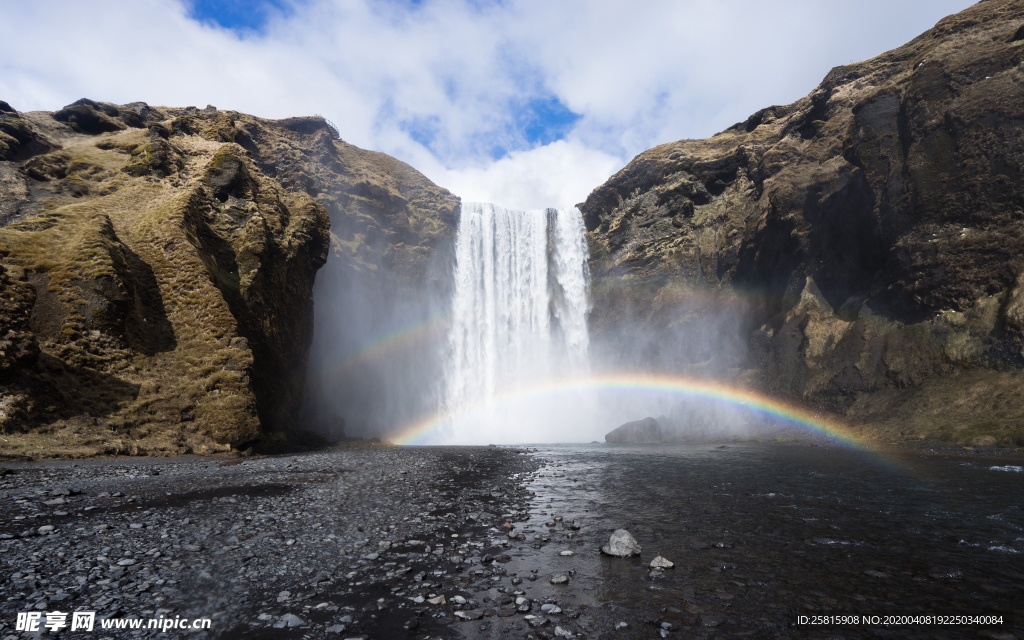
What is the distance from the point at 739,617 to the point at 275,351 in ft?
104

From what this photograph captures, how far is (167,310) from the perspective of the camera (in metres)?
24.3

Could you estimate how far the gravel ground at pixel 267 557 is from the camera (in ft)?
15.7

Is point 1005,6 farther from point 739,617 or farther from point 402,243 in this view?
point 402,243

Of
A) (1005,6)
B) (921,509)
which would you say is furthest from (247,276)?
(1005,6)

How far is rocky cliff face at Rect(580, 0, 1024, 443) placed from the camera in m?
30.1

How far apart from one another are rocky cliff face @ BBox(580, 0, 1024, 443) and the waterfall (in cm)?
470

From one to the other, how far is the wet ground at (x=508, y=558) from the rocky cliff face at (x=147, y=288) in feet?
21.7

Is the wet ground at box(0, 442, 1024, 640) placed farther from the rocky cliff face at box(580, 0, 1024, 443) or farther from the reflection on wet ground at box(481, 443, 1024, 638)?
the rocky cliff face at box(580, 0, 1024, 443)

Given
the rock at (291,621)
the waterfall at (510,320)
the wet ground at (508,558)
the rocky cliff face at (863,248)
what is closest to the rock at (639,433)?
the rocky cliff face at (863,248)

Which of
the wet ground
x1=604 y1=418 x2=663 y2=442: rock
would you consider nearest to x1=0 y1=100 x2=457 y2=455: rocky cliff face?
the wet ground

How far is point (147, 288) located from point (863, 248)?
179 ft

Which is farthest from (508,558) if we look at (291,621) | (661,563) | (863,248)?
(863,248)

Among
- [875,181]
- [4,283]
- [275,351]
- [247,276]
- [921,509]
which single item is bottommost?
[921,509]

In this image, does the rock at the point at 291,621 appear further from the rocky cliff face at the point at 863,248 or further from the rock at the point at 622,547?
the rocky cliff face at the point at 863,248
